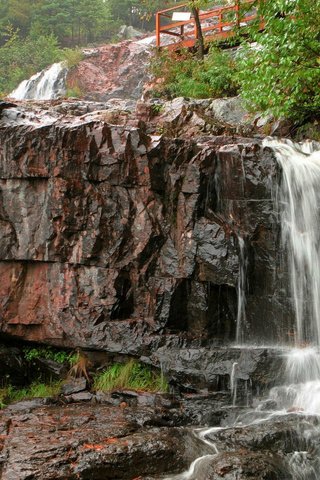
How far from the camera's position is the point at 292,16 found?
34.7ft

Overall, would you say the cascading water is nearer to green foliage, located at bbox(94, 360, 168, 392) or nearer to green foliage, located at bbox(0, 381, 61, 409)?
green foliage, located at bbox(94, 360, 168, 392)

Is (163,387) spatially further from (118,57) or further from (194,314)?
(118,57)

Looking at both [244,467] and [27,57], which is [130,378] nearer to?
[244,467]

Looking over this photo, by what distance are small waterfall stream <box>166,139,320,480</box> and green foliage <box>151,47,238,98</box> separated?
5810 mm

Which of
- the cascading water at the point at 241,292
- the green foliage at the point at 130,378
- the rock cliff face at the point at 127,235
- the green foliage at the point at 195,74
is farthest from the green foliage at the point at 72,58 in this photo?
the green foliage at the point at 130,378

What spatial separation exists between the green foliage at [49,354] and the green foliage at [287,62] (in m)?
6.88

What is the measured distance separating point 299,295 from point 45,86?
18.8 meters

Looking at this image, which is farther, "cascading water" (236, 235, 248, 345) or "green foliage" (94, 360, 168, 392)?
"cascading water" (236, 235, 248, 345)

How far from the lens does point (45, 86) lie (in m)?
23.8

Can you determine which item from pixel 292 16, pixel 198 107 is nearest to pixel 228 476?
pixel 292 16

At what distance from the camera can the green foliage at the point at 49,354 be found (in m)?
9.19

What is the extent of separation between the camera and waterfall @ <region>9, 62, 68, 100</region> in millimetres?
22953

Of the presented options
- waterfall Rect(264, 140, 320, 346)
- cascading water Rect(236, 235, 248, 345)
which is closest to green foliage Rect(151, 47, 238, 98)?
waterfall Rect(264, 140, 320, 346)

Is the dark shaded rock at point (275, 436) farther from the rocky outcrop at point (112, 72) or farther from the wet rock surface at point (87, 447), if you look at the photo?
the rocky outcrop at point (112, 72)
